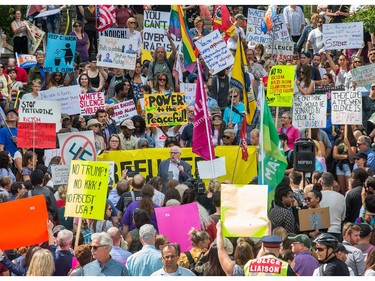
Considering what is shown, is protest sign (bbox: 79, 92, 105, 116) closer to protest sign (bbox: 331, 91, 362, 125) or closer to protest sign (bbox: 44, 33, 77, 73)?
protest sign (bbox: 44, 33, 77, 73)

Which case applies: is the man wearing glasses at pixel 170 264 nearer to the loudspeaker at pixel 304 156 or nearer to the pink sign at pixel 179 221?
the pink sign at pixel 179 221

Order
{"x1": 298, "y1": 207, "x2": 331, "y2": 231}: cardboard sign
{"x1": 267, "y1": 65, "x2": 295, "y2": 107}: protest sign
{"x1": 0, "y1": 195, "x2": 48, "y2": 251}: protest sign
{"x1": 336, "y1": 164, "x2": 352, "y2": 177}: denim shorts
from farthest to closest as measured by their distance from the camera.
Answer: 1. {"x1": 267, "y1": 65, "x2": 295, "y2": 107}: protest sign
2. {"x1": 336, "y1": 164, "x2": 352, "y2": 177}: denim shorts
3. {"x1": 298, "y1": 207, "x2": 331, "y2": 231}: cardboard sign
4. {"x1": 0, "y1": 195, "x2": 48, "y2": 251}: protest sign

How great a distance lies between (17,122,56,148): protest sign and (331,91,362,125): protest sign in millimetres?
4239

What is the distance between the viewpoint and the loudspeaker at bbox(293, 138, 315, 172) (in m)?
20.0

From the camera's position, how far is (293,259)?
49.4ft

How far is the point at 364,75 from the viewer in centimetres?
2547

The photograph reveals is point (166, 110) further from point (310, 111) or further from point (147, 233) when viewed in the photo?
point (147, 233)

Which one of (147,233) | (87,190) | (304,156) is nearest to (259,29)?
(304,156)

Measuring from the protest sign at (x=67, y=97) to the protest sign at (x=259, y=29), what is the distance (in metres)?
6.25

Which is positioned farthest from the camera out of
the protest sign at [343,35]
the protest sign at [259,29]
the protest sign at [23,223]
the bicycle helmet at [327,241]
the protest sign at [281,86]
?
the protest sign at [259,29]

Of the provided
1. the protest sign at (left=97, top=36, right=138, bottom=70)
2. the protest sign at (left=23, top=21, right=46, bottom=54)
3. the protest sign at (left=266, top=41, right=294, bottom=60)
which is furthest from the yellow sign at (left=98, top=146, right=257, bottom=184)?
the protest sign at (left=23, top=21, right=46, bottom=54)

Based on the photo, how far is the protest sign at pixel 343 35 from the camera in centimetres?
2727

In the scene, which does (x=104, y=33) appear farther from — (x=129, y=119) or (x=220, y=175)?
(x=220, y=175)

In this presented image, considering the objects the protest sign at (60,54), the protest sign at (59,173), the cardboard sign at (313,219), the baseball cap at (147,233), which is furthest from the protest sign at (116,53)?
the baseball cap at (147,233)
